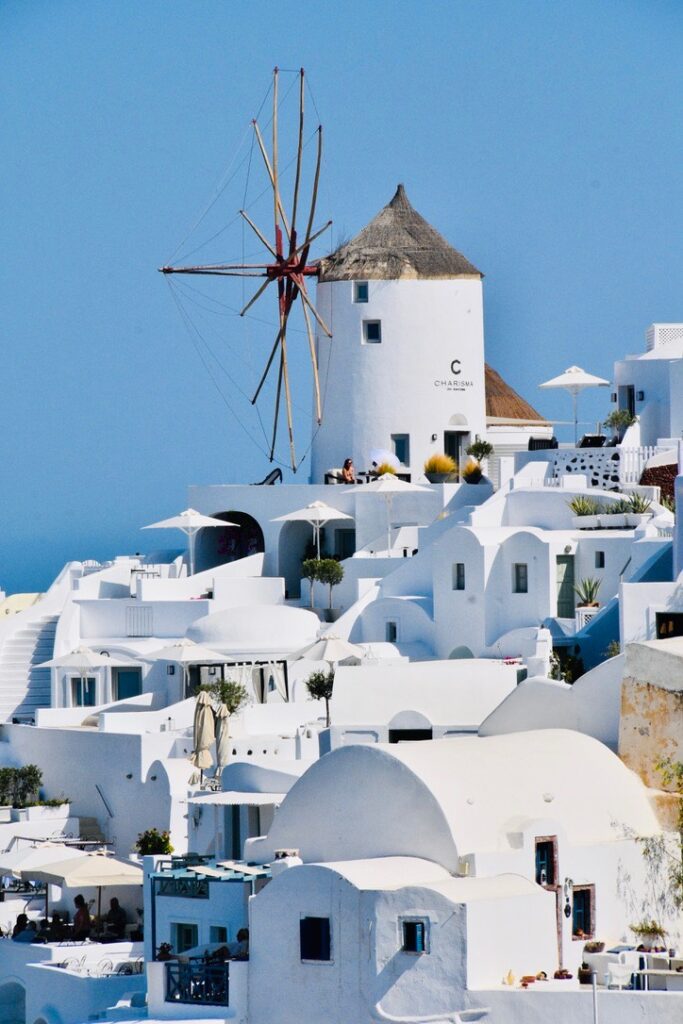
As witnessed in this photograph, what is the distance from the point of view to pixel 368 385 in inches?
2279

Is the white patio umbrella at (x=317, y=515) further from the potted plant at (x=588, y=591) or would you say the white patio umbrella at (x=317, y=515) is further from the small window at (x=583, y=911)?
the small window at (x=583, y=911)

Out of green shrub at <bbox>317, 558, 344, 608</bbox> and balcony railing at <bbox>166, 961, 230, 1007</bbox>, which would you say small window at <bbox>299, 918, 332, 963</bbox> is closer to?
balcony railing at <bbox>166, 961, 230, 1007</bbox>

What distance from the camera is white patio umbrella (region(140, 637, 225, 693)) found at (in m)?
48.6

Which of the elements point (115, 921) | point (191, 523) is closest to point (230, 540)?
point (191, 523)

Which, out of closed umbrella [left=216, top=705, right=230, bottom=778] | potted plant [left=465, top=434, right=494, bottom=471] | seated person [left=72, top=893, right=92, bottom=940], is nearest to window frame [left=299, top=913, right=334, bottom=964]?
seated person [left=72, top=893, right=92, bottom=940]

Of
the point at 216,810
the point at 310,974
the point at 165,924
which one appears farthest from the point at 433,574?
the point at 310,974

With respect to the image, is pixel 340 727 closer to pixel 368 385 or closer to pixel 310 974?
pixel 310 974

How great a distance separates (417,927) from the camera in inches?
1197

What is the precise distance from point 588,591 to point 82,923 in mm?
11739

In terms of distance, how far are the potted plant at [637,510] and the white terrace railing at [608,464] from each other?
169 centimetres

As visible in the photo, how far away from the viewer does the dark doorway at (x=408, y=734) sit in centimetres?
4047

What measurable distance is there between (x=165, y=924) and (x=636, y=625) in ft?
31.0

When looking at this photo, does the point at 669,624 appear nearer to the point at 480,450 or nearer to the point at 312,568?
the point at 312,568

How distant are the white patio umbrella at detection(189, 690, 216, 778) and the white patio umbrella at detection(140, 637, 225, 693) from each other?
18.8 feet
